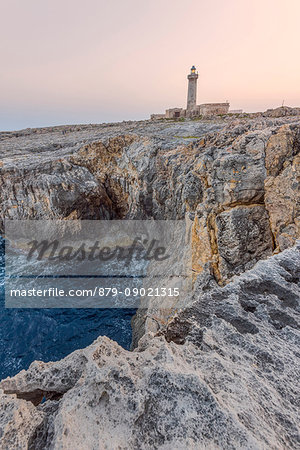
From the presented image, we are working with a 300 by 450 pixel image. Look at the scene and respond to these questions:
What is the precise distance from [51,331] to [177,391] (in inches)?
506

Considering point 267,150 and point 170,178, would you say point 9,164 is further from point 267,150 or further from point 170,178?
point 267,150

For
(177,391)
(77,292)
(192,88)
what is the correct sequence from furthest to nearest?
(192,88), (77,292), (177,391)

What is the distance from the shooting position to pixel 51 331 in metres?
12.5

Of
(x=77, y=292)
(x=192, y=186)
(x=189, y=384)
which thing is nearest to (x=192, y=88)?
(x=192, y=186)

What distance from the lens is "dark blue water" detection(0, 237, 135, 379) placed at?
36.0ft

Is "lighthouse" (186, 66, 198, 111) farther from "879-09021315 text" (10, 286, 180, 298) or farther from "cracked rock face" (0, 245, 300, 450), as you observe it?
"cracked rock face" (0, 245, 300, 450)

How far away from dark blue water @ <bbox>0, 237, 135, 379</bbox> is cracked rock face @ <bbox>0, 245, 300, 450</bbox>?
9.96 meters

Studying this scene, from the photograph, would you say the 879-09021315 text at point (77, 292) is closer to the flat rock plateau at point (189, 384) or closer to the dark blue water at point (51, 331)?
the dark blue water at point (51, 331)

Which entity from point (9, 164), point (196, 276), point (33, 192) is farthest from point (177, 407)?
point (9, 164)

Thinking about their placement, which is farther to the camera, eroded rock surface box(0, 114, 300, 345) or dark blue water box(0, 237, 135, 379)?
dark blue water box(0, 237, 135, 379)

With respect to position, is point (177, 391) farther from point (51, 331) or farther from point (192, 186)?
point (51, 331)

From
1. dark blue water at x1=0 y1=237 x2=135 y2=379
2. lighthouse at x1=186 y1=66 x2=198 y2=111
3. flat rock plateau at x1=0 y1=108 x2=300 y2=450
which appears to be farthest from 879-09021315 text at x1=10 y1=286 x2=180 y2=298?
lighthouse at x1=186 y1=66 x2=198 y2=111

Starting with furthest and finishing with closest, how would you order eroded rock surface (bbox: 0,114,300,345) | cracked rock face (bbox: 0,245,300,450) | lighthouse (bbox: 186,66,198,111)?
lighthouse (bbox: 186,66,198,111) < eroded rock surface (bbox: 0,114,300,345) < cracked rock face (bbox: 0,245,300,450)

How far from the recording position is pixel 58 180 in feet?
58.7
